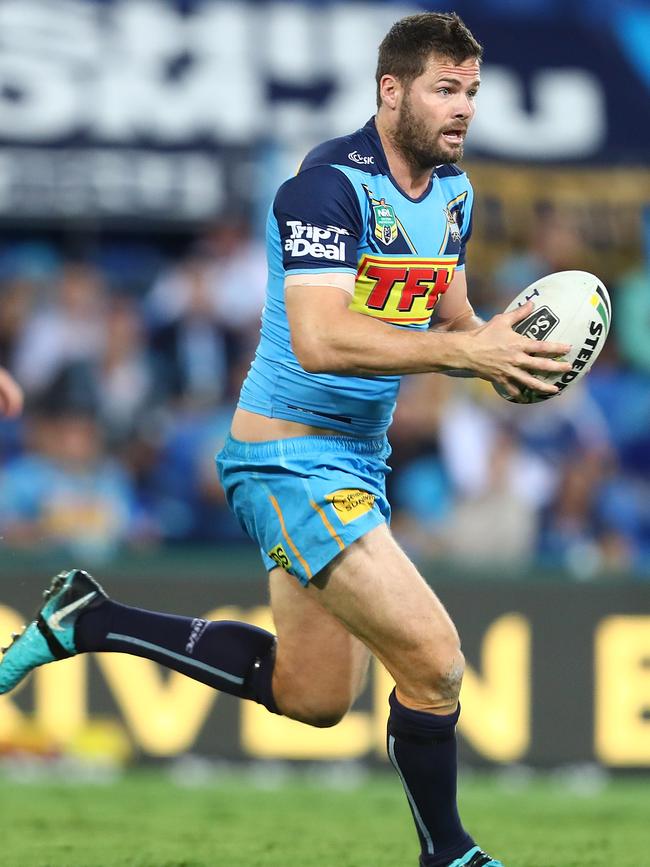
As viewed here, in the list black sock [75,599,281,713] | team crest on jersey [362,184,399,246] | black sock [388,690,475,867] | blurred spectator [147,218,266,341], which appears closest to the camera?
black sock [388,690,475,867]

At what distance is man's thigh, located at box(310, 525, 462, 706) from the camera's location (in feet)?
14.9

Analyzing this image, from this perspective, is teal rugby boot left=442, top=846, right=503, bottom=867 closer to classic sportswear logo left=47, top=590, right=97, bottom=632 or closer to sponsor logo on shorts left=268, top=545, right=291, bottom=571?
sponsor logo on shorts left=268, top=545, right=291, bottom=571

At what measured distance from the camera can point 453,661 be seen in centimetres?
459

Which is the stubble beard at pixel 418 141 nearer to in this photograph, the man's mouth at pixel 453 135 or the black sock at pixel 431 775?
the man's mouth at pixel 453 135

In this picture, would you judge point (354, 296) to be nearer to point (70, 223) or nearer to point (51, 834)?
point (51, 834)

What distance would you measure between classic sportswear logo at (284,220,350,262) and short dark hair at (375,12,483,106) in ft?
1.79

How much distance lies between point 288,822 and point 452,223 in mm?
3021

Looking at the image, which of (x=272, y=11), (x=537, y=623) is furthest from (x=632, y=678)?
(x=272, y=11)

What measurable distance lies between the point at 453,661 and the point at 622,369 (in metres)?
6.80

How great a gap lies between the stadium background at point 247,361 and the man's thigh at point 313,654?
345 centimetres

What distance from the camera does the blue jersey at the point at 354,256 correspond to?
4.60 metres

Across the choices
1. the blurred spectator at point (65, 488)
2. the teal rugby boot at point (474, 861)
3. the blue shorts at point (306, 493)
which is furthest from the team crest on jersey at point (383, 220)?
the blurred spectator at point (65, 488)

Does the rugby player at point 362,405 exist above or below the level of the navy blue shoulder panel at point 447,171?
below

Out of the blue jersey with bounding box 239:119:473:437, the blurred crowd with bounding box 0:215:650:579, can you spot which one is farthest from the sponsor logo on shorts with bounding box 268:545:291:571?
the blurred crowd with bounding box 0:215:650:579
